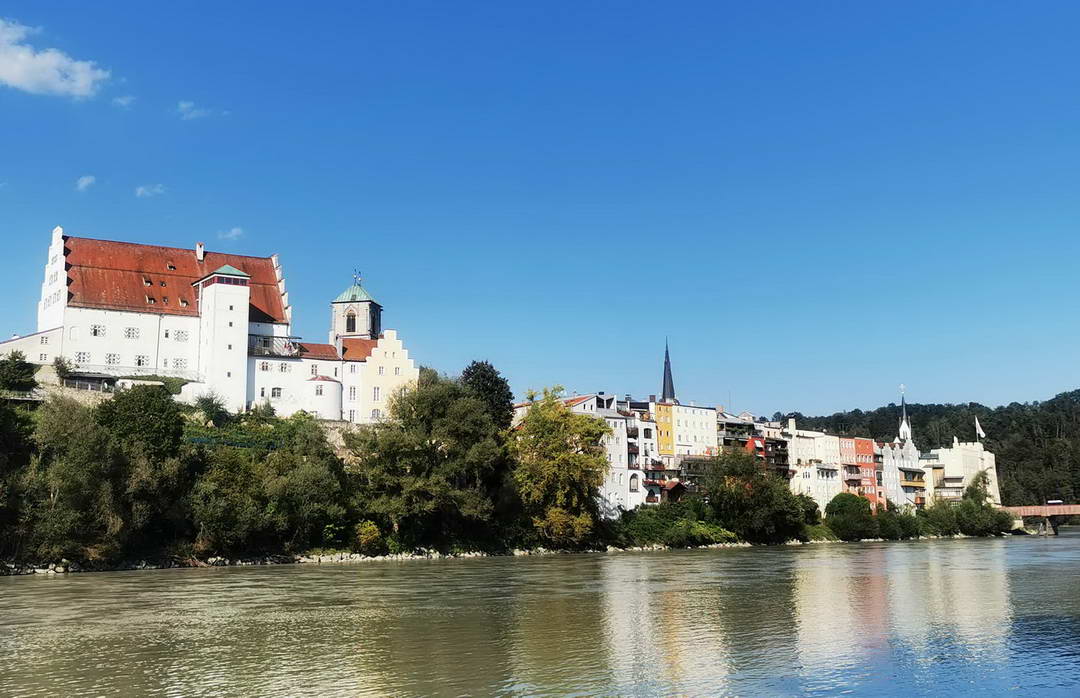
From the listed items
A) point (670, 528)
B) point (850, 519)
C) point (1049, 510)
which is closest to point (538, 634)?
point (670, 528)

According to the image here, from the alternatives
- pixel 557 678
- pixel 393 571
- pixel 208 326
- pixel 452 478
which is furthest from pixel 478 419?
pixel 557 678

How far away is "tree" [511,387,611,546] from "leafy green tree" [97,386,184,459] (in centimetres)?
2257

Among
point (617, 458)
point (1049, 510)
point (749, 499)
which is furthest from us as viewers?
point (1049, 510)

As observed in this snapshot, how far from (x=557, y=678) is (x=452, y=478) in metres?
40.8

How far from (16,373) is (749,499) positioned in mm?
55786

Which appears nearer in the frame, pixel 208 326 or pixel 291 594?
pixel 291 594

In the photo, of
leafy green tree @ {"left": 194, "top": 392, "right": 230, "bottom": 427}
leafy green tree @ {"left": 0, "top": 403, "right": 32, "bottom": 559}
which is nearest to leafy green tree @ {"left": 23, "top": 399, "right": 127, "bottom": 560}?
leafy green tree @ {"left": 0, "top": 403, "right": 32, "bottom": 559}

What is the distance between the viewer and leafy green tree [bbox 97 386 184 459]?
4894cm

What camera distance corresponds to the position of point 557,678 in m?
19.0

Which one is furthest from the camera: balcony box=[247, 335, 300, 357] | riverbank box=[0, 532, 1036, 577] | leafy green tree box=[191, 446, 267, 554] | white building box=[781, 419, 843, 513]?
white building box=[781, 419, 843, 513]

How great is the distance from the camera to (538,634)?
82.2 ft

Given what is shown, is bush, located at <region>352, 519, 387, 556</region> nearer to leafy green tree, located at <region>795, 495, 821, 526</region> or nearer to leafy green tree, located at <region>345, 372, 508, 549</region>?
leafy green tree, located at <region>345, 372, 508, 549</region>

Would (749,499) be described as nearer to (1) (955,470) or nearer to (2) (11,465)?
(2) (11,465)

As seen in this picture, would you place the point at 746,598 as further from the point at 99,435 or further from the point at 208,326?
the point at 208,326
